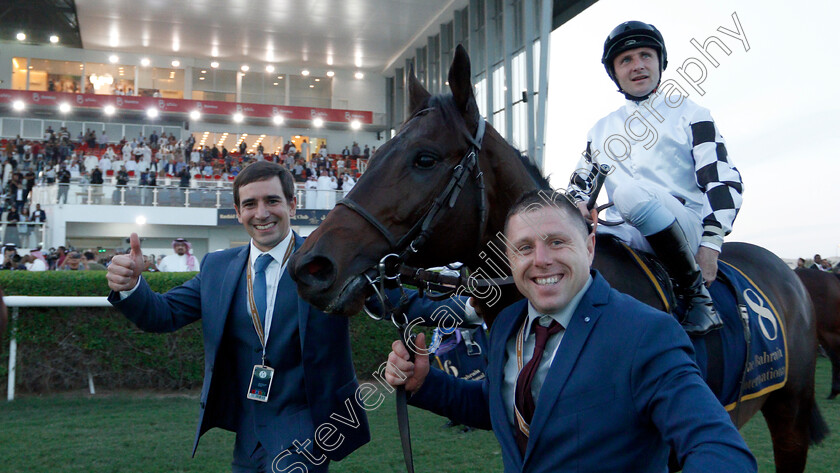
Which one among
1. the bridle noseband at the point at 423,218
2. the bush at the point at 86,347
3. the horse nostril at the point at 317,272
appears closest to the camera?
the horse nostril at the point at 317,272

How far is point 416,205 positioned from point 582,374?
28.7 inches

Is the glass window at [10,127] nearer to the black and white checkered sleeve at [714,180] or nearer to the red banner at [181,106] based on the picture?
the red banner at [181,106]

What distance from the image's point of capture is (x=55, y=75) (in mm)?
30203

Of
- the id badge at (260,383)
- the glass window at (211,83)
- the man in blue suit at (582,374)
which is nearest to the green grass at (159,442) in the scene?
the id badge at (260,383)

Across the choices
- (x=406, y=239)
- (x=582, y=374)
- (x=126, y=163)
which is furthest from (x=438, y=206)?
(x=126, y=163)

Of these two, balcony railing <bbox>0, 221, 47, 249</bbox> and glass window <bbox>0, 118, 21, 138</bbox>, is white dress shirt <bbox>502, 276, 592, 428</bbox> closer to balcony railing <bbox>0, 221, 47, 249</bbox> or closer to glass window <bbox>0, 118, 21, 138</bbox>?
balcony railing <bbox>0, 221, 47, 249</bbox>

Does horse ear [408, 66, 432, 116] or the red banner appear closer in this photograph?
horse ear [408, 66, 432, 116]

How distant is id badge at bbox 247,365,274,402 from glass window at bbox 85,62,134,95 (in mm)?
32027

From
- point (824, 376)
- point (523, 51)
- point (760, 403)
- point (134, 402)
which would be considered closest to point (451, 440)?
point (760, 403)

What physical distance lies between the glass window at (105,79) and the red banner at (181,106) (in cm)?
214

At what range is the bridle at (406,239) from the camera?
160 centimetres

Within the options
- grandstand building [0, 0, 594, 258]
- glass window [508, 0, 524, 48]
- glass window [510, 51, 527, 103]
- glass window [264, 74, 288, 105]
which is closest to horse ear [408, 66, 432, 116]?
grandstand building [0, 0, 594, 258]

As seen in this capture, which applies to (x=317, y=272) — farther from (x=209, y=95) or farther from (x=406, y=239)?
(x=209, y=95)

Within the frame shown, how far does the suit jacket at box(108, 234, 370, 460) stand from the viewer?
2213mm
